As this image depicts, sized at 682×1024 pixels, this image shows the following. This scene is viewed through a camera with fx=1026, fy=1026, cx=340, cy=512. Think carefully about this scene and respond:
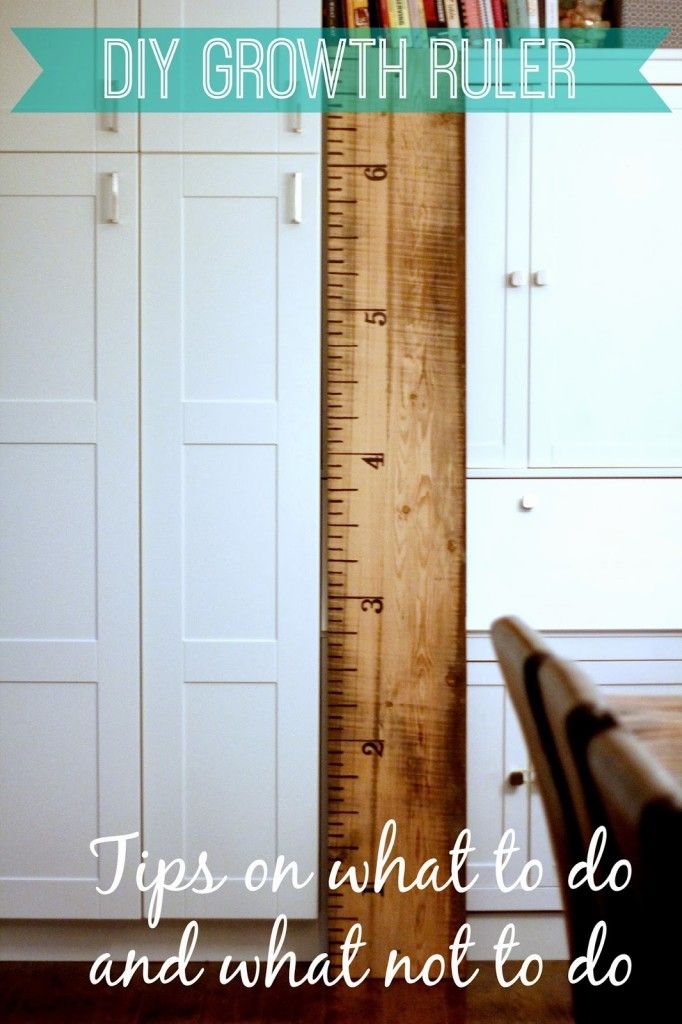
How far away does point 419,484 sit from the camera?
223 centimetres

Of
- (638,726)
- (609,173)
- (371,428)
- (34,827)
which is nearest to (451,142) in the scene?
(609,173)

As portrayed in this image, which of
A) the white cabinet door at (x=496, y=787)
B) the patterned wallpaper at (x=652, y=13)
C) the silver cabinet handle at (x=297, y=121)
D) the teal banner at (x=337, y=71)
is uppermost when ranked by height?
the patterned wallpaper at (x=652, y=13)

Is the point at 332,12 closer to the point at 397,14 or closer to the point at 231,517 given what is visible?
the point at 397,14

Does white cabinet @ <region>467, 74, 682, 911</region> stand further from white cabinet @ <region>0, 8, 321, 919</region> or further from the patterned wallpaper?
white cabinet @ <region>0, 8, 321, 919</region>

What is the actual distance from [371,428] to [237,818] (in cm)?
89

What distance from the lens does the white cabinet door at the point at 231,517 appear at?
218cm

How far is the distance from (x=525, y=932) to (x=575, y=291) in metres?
1.46

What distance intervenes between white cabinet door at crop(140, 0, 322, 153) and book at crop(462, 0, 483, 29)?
334 mm

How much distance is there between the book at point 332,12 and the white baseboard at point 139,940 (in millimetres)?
1983

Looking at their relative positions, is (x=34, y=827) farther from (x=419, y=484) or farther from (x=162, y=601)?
(x=419, y=484)

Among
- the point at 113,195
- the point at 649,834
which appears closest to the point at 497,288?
the point at 113,195

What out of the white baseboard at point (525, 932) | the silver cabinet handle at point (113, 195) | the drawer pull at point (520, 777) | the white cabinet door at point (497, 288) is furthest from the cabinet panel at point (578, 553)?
the silver cabinet handle at point (113, 195)

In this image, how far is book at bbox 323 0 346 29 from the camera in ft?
7.36

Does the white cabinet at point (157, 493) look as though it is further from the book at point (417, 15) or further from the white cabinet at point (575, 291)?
the white cabinet at point (575, 291)
